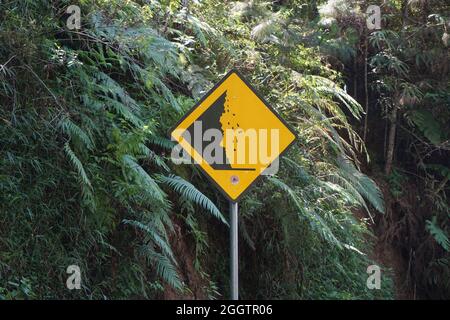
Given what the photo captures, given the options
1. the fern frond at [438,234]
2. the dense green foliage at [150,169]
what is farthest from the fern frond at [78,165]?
the fern frond at [438,234]

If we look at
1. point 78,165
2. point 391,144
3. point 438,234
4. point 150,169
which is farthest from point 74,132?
point 391,144

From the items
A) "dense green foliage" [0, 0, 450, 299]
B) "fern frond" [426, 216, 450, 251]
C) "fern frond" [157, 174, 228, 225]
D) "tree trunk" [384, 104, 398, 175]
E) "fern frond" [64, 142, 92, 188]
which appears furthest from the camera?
"tree trunk" [384, 104, 398, 175]

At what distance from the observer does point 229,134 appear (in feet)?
18.1

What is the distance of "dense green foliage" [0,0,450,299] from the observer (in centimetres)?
686

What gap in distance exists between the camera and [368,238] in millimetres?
11500

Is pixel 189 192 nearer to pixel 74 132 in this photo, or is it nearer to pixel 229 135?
pixel 74 132

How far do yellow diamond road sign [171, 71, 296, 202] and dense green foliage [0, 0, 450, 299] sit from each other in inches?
→ 65.2

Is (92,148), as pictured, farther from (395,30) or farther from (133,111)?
(395,30)

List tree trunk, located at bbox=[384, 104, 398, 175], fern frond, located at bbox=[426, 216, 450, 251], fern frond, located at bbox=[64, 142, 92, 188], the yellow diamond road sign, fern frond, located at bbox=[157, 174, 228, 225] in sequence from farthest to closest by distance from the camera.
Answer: tree trunk, located at bbox=[384, 104, 398, 175]
fern frond, located at bbox=[426, 216, 450, 251]
fern frond, located at bbox=[157, 174, 228, 225]
fern frond, located at bbox=[64, 142, 92, 188]
the yellow diamond road sign

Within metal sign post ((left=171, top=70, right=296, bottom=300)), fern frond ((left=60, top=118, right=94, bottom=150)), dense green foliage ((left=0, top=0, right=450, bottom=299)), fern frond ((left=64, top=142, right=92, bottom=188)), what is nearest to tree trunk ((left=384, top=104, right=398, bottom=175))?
dense green foliage ((left=0, top=0, right=450, bottom=299))

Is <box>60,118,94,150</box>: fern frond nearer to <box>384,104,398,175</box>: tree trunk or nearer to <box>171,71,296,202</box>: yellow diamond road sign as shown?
<box>171,71,296,202</box>: yellow diamond road sign

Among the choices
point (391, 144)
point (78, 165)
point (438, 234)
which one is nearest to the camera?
point (78, 165)

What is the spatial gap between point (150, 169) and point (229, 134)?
9.32 feet

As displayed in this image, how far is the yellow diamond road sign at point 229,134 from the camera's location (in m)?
5.45
